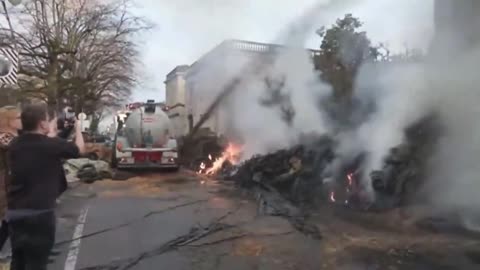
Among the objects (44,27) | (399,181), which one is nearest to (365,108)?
(399,181)

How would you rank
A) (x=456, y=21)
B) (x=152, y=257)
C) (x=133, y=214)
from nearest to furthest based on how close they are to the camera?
(x=152, y=257)
(x=133, y=214)
(x=456, y=21)

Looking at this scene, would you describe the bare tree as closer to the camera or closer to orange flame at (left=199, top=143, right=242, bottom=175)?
orange flame at (left=199, top=143, right=242, bottom=175)

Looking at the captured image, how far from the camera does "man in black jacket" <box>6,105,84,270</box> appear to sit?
3.63 meters

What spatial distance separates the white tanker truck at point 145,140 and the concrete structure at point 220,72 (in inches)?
63.6

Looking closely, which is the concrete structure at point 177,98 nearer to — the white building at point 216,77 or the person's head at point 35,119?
the white building at point 216,77

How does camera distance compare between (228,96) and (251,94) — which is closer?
(251,94)

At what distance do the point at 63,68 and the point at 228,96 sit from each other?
1302 cm

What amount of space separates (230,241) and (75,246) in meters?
1.72

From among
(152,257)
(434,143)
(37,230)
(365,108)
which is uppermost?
(365,108)

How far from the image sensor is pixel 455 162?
369 inches

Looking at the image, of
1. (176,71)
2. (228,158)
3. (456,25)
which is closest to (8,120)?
(228,158)

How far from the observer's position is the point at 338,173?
1027 cm

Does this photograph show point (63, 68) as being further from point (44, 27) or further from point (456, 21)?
point (456, 21)

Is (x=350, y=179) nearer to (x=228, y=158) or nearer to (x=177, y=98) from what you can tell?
(x=228, y=158)
